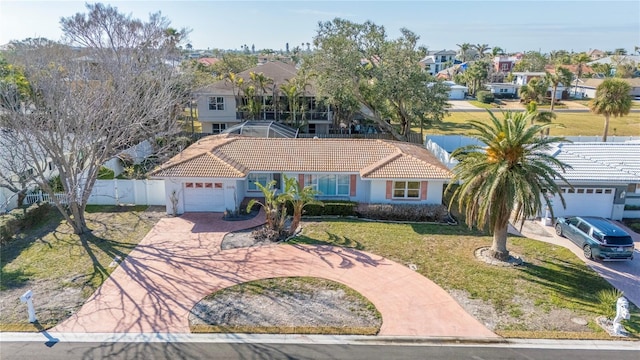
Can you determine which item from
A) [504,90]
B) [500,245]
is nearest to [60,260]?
[500,245]

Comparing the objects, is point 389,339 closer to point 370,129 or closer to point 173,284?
point 173,284

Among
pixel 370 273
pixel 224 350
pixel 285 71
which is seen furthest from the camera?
pixel 285 71

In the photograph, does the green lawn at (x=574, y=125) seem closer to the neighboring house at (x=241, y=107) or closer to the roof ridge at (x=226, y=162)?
the neighboring house at (x=241, y=107)

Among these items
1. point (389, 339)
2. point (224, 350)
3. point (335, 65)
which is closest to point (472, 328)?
point (389, 339)

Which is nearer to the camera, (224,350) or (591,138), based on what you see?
(224,350)

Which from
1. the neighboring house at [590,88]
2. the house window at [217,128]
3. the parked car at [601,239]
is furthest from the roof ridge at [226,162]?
the neighboring house at [590,88]

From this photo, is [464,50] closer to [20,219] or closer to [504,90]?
[504,90]
